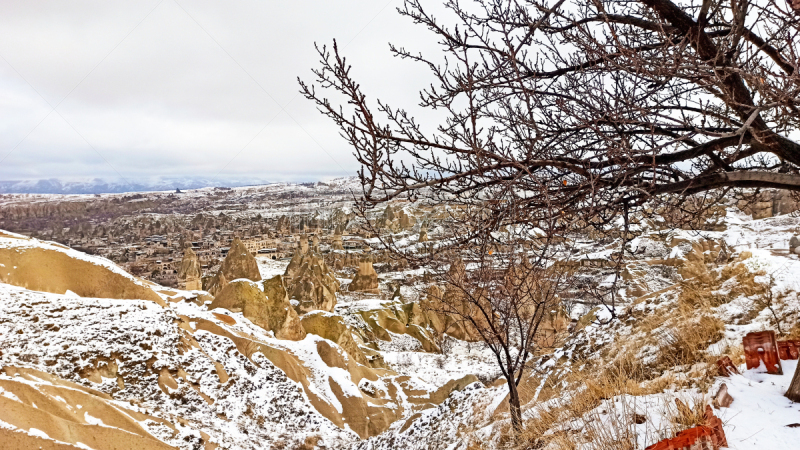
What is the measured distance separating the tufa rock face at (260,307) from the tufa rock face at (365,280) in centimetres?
2095

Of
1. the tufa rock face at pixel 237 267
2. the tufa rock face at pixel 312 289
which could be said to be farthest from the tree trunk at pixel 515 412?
the tufa rock face at pixel 237 267

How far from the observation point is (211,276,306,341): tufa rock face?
2256 centimetres

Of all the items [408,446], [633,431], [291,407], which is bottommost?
[291,407]

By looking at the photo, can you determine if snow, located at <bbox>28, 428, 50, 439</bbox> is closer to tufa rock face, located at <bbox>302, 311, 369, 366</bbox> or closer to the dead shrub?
the dead shrub

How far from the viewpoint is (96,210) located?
3509 inches

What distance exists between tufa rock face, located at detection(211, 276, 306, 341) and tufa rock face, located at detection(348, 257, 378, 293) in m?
20.9

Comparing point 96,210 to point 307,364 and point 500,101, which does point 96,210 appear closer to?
point 307,364

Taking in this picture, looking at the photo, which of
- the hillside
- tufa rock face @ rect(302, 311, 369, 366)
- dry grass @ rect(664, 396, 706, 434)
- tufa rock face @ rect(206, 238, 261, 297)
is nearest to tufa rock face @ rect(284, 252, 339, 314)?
the hillside

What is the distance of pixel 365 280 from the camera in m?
44.3

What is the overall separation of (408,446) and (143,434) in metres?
7.73

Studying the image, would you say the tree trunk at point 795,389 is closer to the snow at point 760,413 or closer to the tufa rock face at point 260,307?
the snow at point 760,413

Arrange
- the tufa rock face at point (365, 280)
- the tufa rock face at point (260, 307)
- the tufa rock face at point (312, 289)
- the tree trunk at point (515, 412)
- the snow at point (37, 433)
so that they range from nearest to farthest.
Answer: the tree trunk at point (515, 412), the snow at point (37, 433), the tufa rock face at point (260, 307), the tufa rock face at point (312, 289), the tufa rock face at point (365, 280)

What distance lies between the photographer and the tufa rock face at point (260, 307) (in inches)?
888

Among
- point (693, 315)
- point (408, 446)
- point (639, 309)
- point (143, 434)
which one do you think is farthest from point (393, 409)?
point (693, 315)
